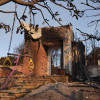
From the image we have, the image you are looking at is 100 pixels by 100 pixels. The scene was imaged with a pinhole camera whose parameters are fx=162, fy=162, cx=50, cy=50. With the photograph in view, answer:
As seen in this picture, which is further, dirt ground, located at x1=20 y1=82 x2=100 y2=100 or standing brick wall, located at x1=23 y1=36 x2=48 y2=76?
standing brick wall, located at x1=23 y1=36 x2=48 y2=76

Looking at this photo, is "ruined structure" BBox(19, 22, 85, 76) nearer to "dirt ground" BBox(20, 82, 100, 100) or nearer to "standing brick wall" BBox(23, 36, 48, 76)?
"standing brick wall" BBox(23, 36, 48, 76)

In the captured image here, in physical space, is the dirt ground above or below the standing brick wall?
below

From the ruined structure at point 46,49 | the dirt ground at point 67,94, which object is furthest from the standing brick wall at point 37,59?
the dirt ground at point 67,94

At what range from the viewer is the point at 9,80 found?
10820 mm

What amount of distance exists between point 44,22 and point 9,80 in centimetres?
760

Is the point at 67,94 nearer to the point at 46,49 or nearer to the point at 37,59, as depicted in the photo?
the point at 37,59

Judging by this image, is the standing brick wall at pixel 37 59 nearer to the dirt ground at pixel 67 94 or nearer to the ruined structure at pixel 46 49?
the ruined structure at pixel 46 49

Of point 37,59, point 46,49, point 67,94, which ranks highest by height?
point 46,49

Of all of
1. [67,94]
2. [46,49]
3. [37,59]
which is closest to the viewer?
[67,94]

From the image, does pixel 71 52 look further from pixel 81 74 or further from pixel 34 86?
pixel 34 86

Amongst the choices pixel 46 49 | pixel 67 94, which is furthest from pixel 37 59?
pixel 67 94

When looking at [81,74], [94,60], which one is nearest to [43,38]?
[81,74]

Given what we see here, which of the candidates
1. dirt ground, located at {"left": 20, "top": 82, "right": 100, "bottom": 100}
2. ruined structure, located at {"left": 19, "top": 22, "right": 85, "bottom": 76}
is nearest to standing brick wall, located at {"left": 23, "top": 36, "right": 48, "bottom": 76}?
ruined structure, located at {"left": 19, "top": 22, "right": 85, "bottom": 76}

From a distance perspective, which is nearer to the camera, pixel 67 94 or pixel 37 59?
pixel 67 94
